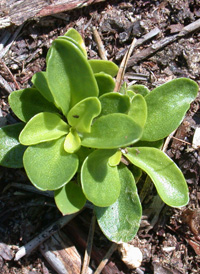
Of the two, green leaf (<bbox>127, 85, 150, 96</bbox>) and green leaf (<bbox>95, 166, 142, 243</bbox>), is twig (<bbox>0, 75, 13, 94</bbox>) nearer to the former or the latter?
green leaf (<bbox>127, 85, 150, 96</bbox>)

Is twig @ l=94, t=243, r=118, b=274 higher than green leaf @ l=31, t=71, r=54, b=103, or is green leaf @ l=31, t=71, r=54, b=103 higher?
green leaf @ l=31, t=71, r=54, b=103

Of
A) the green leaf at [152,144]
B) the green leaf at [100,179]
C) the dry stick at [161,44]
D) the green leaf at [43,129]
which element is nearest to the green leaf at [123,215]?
the green leaf at [100,179]

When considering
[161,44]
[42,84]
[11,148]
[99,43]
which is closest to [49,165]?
[11,148]

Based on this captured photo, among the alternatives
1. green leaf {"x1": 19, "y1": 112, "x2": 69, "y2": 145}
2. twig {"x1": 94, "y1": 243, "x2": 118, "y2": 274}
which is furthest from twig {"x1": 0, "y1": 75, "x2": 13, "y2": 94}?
twig {"x1": 94, "y1": 243, "x2": 118, "y2": 274}

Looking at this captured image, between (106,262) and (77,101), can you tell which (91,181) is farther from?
(106,262)

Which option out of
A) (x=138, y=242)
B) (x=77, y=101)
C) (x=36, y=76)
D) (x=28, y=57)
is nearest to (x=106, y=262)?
(x=138, y=242)

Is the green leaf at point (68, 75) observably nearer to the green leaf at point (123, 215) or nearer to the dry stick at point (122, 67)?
the dry stick at point (122, 67)

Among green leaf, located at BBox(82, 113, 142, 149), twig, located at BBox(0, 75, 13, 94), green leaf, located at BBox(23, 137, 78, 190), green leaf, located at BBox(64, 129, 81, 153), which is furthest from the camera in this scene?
twig, located at BBox(0, 75, 13, 94)
